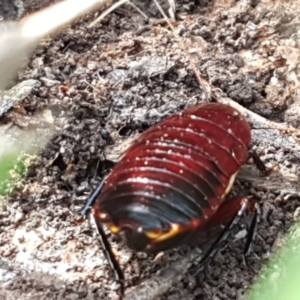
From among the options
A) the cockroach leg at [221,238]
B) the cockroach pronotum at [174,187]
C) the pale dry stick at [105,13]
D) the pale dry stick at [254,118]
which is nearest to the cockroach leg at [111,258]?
the cockroach pronotum at [174,187]

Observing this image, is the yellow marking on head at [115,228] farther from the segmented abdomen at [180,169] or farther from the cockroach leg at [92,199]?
the cockroach leg at [92,199]

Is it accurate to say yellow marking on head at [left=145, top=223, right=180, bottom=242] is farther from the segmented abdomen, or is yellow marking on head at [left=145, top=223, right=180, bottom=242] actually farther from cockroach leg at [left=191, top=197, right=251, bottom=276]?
Answer: cockroach leg at [left=191, top=197, right=251, bottom=276]

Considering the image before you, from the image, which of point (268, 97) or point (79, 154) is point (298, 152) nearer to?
point (268, 97)

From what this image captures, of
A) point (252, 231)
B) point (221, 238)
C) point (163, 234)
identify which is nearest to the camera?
point (163, 234)

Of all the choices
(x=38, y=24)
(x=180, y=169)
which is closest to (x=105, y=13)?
(x=38, y=24)

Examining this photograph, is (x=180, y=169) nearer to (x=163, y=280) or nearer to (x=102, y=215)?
(x=102, y=215)

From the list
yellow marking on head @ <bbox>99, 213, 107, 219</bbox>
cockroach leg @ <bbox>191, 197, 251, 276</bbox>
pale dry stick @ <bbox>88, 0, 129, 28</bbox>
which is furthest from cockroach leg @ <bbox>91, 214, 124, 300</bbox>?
pale dry stick @ <bbox>88, 0, 129, 28</bbox>
